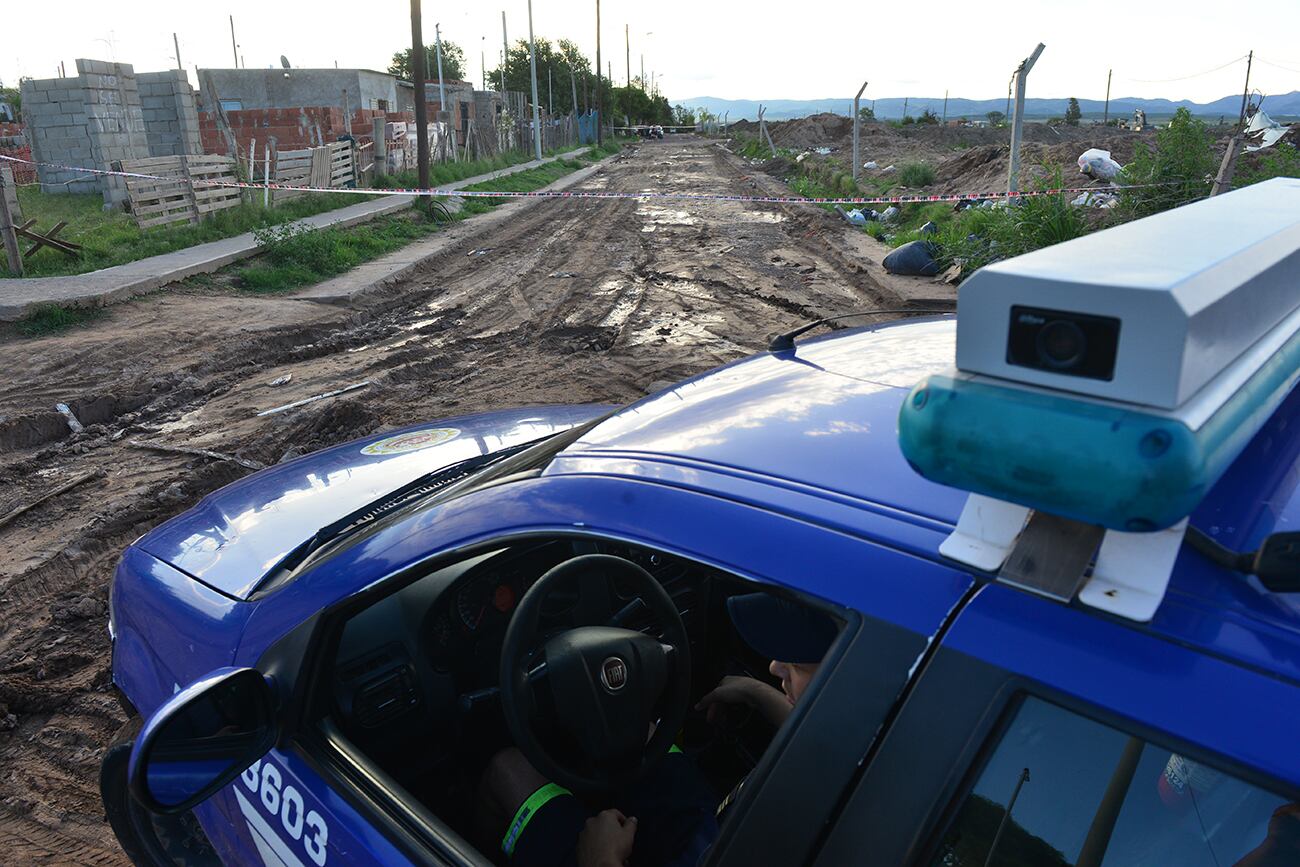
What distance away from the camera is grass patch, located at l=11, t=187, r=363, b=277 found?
1204 cm

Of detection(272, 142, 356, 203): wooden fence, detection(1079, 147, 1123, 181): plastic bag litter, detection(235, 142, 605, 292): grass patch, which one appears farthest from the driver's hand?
detection(272, 142, 356, 203): wooden fence

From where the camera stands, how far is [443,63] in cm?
9100

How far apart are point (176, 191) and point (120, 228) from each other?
1.01 meters

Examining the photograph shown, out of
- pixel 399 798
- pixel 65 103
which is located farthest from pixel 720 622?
pixel 65 103

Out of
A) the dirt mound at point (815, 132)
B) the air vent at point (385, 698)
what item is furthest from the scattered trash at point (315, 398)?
the dirt mound at point (815, 132)

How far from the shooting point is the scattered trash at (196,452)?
6012mm

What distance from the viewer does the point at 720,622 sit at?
2.51 meters

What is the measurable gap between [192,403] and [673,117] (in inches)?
4759

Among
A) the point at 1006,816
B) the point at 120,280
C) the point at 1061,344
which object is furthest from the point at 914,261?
the point at 1061,344

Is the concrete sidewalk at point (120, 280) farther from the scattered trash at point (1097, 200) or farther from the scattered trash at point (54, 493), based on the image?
the scattered trash at point (1097, 200)

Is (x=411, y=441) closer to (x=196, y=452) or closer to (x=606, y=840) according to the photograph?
(x=606, y=840)

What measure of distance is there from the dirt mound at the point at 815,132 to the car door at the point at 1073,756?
49.5 meters

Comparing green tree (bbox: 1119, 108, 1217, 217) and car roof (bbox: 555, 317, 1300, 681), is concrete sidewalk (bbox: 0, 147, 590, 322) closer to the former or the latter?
car roof (bbox: 555, 317, 1300, 681)

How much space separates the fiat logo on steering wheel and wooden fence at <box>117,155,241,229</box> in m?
14.4
